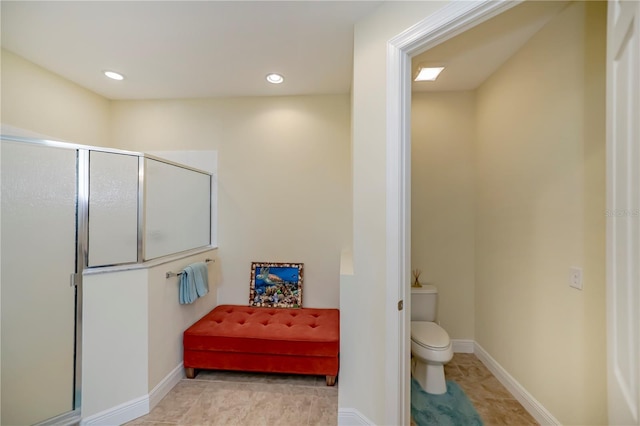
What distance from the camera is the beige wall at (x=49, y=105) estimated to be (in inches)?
70.5

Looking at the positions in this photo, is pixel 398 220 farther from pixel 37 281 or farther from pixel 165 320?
pixel 37 281

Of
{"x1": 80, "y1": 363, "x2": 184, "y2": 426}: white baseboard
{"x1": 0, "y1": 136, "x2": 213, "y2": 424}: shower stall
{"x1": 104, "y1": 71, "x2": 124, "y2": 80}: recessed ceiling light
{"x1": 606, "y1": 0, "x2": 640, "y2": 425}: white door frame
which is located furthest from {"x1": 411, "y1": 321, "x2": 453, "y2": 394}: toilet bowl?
{"x1": 104, "y1": 71, "x2": 124, "y2": 80}: recessed ceiling light

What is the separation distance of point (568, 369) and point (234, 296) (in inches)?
106

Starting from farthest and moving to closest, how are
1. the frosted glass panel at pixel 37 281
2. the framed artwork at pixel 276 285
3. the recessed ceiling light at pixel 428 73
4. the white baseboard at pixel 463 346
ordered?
the framed artwork at pixel 276 285
the white baseboard at pixel 463 346
the recessed ceiling light at pixel 428 73
the frosted glass panel at pixel 37 281

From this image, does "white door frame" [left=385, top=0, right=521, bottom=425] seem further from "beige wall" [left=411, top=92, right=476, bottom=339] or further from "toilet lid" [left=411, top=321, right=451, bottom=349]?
"beige wall" [left=411, top=92, right=476, bottom=339]

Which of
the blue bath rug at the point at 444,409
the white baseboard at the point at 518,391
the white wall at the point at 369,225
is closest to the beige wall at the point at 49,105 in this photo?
the white wall at the point at 369,225

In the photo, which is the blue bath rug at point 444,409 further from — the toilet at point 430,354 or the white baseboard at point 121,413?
the white baseboard at point 121,413

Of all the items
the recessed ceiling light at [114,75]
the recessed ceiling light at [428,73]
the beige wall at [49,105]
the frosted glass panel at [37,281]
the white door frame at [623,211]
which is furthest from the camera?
the recessed ceiling light at [114,75]

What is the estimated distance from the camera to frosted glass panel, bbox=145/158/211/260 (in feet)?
5.93

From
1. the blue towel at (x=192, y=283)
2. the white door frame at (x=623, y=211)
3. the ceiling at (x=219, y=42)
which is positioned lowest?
the blue towel at (x=192, y=283)

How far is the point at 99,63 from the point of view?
1.94m

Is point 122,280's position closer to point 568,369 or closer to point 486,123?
point 568,369

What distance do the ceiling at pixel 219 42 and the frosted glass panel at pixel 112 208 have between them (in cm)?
88

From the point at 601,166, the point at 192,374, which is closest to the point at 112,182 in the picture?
the point at 192,374
